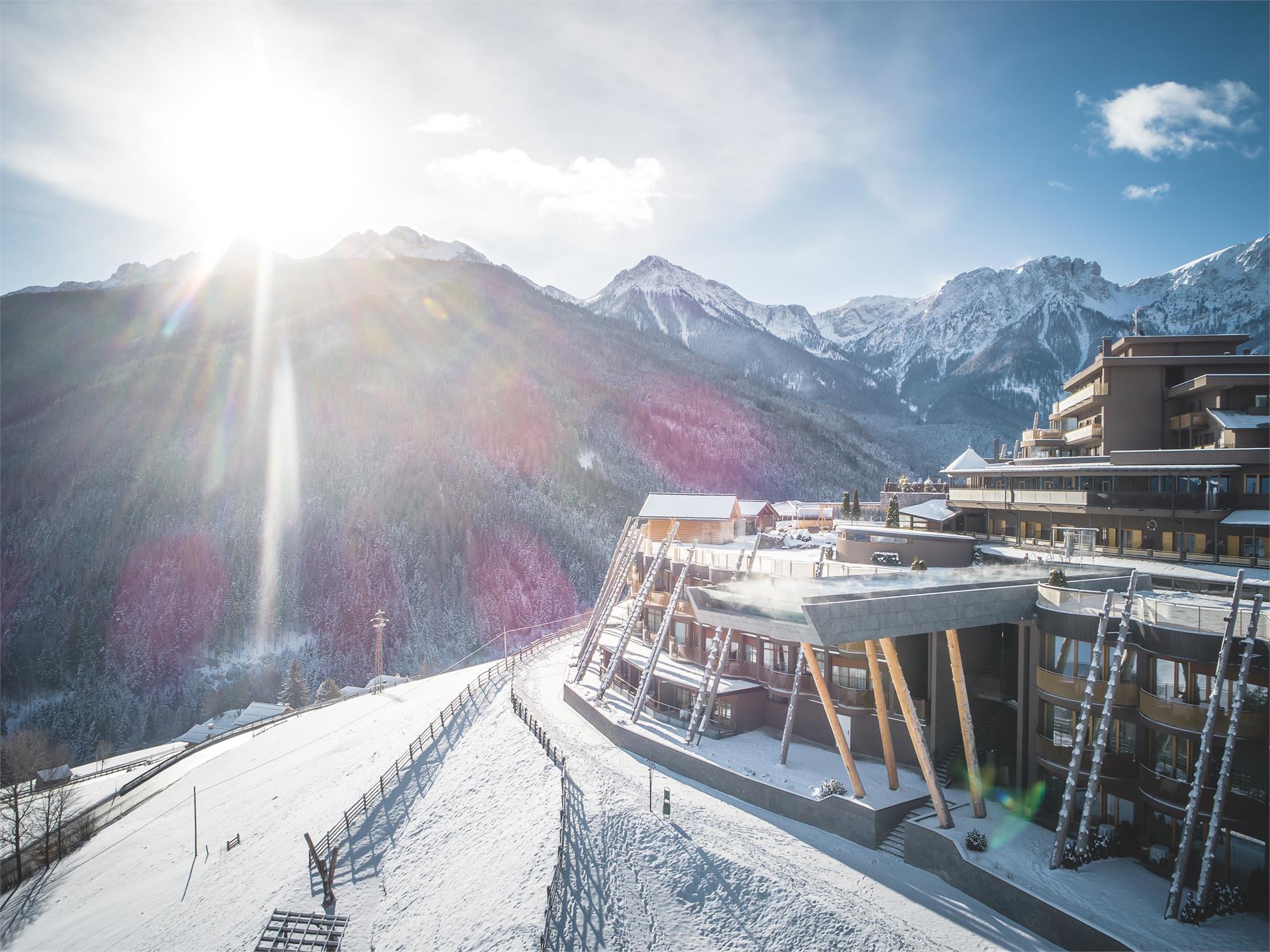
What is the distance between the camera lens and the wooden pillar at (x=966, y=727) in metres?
19.2

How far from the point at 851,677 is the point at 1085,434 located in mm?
23973

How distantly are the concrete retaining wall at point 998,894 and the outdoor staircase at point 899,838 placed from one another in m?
0.31

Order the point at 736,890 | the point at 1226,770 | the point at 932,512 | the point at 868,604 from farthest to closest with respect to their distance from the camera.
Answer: the point at 932,512, the point at 868,604, the point at 736,890, the point at 1226,770

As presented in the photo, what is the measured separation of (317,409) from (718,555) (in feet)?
561

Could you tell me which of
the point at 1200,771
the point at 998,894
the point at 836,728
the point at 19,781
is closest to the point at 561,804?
the point at 836,728

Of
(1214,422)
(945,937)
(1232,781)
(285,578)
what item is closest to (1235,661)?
(1232,781)

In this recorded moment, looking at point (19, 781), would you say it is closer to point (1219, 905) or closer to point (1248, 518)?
point (1219, 905)

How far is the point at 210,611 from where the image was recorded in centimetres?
10519

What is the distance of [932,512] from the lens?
39938 millimetres

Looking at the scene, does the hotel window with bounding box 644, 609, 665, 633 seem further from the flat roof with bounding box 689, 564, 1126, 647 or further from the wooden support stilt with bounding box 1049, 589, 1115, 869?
the wooden support stilt with bounding box 1049, 589, 1115, 869

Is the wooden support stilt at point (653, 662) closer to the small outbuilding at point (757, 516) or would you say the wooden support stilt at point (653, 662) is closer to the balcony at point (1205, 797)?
the small outbuilding at point (757, 516)

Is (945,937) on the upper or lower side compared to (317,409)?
lower

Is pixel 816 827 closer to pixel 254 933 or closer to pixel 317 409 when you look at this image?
pixel 254 933

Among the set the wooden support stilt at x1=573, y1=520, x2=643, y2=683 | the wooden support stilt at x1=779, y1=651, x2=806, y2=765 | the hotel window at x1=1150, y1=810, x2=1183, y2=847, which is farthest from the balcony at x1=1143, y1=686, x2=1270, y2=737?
the wooden support stilt at x1=573, y1=520, x2=643, y2=683
